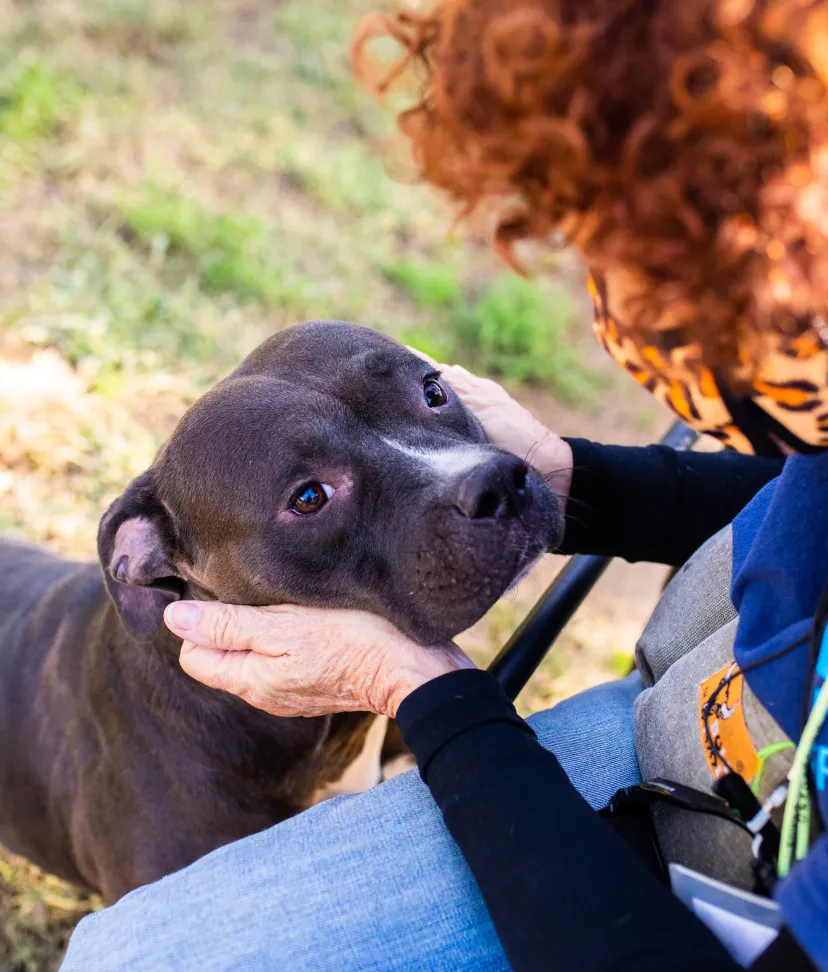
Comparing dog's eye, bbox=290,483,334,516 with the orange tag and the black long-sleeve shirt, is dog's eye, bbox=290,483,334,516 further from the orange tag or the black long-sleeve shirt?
the orange tag

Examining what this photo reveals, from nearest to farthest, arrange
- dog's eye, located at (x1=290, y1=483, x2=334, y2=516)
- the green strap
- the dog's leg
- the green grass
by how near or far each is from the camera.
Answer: the green strap → dog's eye, located at (x1=290, y1=483, x2=334, y2=516) → the dog's leg → the green grass

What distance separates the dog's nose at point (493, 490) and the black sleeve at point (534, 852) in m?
0.40

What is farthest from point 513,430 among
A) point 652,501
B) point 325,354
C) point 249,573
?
point 249,573

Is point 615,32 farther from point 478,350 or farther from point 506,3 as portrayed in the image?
point 478,350

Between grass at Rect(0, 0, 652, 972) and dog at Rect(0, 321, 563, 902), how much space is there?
933 mm

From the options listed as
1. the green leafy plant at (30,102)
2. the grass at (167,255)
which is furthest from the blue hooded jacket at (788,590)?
the green leafy plant at (30,102)

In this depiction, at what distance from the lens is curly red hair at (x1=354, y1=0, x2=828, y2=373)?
3.92ft

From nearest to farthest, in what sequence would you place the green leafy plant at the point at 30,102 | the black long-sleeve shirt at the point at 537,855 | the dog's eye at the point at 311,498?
the black long-sleeve shirt at the point at 537,855
the dog's eye at the point at 311,498
the green leafy plant at the point at 30,102

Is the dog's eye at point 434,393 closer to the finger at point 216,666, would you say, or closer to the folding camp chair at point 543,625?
the folding camp chair at point 543,625

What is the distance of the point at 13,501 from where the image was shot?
13.5 feet

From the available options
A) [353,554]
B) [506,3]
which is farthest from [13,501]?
[506,3]

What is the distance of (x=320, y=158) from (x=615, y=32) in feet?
18.6

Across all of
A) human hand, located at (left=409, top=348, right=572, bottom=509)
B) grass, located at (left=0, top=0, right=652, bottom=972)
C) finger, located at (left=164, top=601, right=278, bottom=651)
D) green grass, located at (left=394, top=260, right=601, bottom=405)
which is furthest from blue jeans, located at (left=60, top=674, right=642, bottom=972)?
green grass, located at (left=394, top=260, right=601, bottom=405)

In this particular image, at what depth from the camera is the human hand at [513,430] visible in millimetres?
2697
